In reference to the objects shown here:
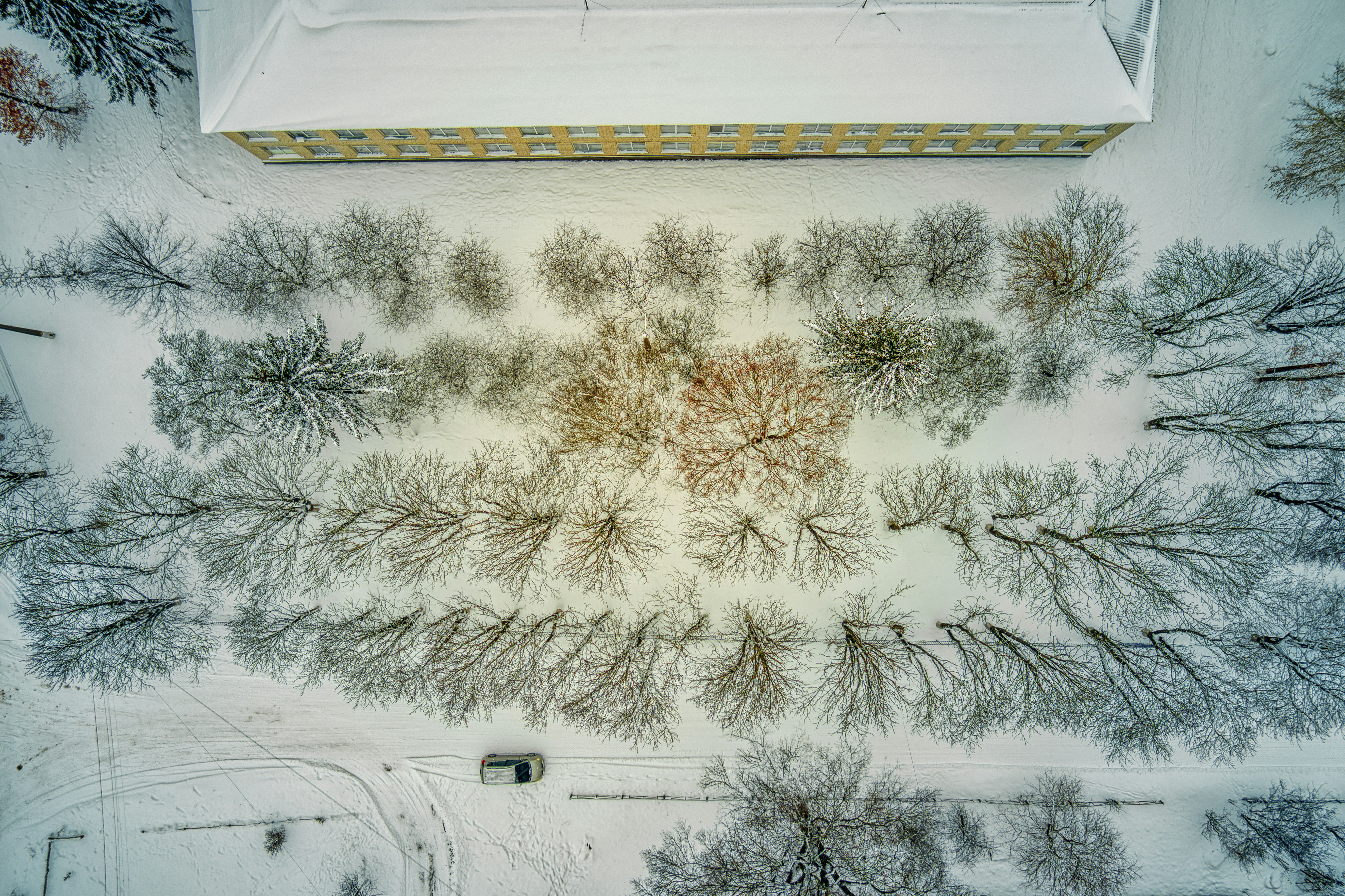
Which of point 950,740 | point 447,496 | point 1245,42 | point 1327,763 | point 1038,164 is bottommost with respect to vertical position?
point 1327,763

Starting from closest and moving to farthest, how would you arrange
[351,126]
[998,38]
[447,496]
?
[998,38], [351,126], [447,496]

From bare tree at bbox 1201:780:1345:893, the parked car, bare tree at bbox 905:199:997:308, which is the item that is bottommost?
bare tree at bbox 1201:780:1345:893

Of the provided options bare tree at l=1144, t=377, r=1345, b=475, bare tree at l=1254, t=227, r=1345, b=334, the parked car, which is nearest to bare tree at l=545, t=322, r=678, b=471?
the parked car

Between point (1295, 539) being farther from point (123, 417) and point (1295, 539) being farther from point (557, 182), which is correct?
point (123, 417)

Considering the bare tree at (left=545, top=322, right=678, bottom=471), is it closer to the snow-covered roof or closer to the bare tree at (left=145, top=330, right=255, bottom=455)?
the snow-covered roof

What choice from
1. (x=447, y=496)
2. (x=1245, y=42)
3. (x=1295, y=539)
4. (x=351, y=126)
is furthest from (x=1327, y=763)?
(x=351, y=126)
